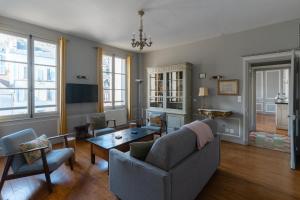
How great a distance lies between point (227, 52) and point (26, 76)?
198 inches

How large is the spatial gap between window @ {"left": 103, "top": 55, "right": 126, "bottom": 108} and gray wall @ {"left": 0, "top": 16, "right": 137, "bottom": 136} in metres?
0.36

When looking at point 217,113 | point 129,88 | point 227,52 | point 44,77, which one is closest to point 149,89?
point 129,88

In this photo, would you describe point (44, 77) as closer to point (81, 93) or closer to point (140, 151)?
point (81, 93)

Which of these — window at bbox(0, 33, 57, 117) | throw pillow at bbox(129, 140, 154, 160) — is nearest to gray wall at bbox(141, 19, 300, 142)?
throw pillow at bbox(129, 140, 154, 160)

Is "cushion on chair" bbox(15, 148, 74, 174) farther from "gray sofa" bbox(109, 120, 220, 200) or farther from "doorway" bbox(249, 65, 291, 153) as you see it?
"doorway" bbox(249, 65, 291, 153)

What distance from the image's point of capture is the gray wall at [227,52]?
3.74 m

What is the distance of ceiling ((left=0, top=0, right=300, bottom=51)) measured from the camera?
9.66 feet

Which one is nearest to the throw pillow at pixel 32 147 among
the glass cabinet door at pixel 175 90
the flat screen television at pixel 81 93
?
the flat screen television at pixel 81 93

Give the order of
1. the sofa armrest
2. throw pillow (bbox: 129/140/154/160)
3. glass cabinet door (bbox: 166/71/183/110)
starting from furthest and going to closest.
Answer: glass cabinet door (bbox: 166/71/183/110) < throw pillow (bbox: 129/140/154/160) < the sofa armrest

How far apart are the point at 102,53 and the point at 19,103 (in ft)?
8.53

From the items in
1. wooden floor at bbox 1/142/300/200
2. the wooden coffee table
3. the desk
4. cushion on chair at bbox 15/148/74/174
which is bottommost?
wooden floor at bbox 1/142/300/200

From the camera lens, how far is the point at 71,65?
15.2 feet

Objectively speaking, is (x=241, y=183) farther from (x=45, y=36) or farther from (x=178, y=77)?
(x=45, y=36)

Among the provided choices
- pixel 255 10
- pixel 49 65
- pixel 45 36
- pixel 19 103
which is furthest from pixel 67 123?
pixel 255 10
